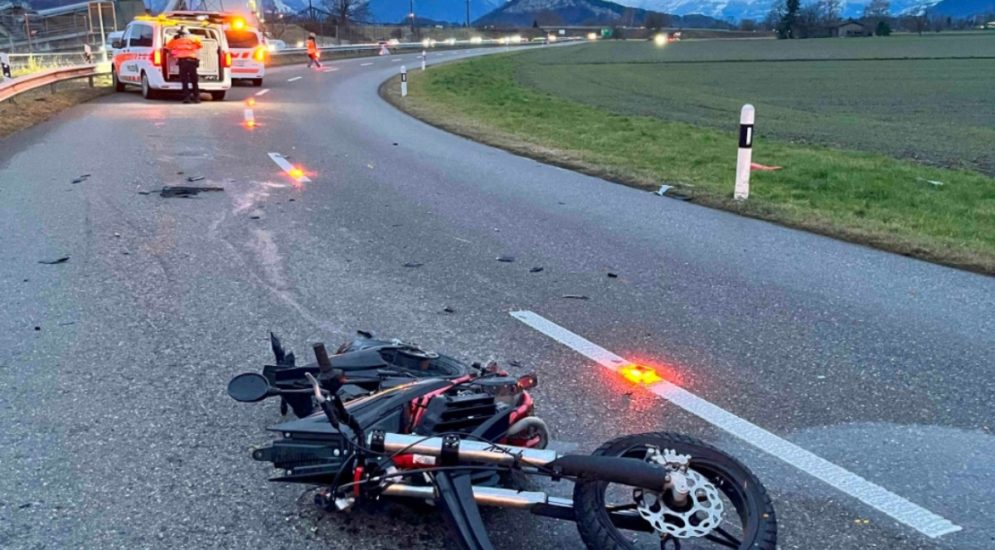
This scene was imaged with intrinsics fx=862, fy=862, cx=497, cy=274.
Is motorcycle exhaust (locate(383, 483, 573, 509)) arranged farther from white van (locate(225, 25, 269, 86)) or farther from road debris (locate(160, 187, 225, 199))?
white van (locate(225, 25, 269, 86))

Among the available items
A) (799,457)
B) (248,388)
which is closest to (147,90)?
(248,388)

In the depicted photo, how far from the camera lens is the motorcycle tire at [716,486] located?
2670 millimetres

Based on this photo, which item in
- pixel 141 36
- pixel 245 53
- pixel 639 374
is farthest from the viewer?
pixel 245 53

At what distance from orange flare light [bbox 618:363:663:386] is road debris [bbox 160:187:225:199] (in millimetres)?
6158

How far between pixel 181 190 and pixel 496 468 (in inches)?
298

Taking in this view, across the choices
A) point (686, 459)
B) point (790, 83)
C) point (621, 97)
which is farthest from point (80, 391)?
point (790, 83)

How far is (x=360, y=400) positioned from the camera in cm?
328

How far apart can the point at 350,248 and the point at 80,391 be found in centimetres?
310

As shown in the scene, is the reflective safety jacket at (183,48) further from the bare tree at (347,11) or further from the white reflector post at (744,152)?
the bare tree at (347,11)

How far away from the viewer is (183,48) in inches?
803

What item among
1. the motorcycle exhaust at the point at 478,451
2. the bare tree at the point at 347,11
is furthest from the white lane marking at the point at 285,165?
the bare tree at the point at 347,11

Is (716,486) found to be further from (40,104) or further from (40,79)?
(40,79)

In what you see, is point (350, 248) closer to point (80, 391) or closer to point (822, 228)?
point (80, 391)

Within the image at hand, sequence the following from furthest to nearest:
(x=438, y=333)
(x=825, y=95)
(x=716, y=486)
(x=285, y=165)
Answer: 1. (x=825, y=95)
2. (x=285, y=165)
3. (x=438, y=333)
4. (x=716, y=486)
